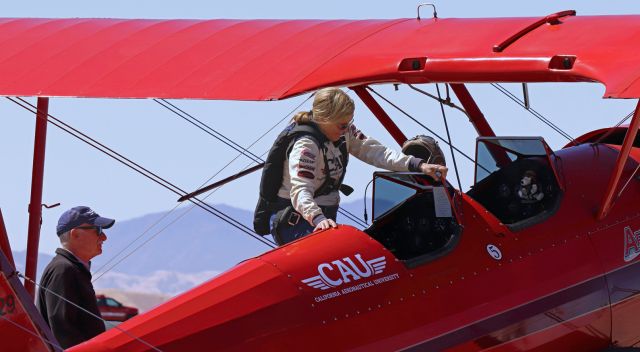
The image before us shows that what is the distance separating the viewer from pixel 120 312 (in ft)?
124

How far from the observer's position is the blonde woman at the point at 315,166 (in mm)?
8930

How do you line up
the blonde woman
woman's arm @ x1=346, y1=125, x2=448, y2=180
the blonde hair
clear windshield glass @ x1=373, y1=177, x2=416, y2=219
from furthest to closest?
woman's arm @ x1=346, y1=125, x2=448, y2=180
clear windshield glass @ x1=373, y1=177, x2=416, y2=219
the blonde hair
the blonde woman

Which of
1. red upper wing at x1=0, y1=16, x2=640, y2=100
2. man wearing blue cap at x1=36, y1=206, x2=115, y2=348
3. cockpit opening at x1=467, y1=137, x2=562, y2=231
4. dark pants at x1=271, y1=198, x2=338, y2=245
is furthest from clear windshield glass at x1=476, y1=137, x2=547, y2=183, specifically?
man wearing blue cap at x1=36, y1=206, x2=115, y2=348

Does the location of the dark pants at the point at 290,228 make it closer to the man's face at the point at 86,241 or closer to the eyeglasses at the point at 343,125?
the eyeglasses at the point at 343,125

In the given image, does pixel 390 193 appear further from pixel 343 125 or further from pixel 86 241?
pixel 86 241

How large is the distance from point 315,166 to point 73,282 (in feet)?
5.25

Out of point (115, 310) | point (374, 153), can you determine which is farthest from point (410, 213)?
point (115, 310)

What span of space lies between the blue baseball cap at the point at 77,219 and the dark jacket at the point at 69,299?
15 centimetres

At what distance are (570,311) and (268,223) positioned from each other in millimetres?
1964

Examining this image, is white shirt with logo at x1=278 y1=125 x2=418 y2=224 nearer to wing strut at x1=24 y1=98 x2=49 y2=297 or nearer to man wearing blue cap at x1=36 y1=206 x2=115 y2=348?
man wearing blue cap at x1=36 y1=206 x2=115 y2=348

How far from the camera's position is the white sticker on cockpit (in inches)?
354

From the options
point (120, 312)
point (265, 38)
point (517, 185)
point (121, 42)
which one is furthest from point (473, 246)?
point (120, 312)

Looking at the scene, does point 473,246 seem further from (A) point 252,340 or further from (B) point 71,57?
(B) point 71,57

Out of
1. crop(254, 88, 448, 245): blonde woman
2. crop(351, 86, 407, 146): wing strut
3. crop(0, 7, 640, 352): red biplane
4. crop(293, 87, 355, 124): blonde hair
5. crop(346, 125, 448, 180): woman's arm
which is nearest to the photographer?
crop(0, 7, 640, 352): red biplane
